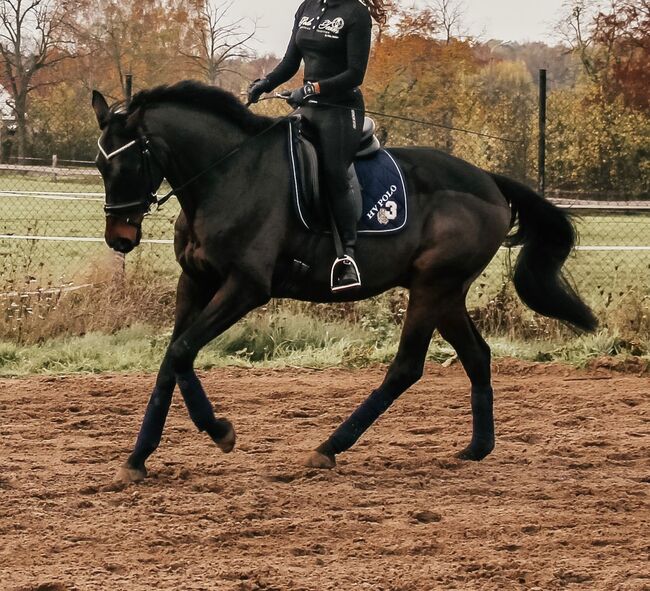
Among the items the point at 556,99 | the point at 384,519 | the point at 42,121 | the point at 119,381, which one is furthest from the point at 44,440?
the point at 556,99

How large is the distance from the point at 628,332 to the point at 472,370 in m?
4.09

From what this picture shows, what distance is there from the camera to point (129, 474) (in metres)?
6.14

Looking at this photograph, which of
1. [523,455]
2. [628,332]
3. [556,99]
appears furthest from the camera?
[556,99]

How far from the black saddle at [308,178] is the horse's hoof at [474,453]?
1.62m

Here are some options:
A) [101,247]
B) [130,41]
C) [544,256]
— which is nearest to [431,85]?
[130,41]

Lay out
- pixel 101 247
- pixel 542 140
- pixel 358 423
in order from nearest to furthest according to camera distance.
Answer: pixel 358 423, pixel 542 140, pixel 101 247

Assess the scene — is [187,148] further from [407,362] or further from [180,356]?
[407,362]

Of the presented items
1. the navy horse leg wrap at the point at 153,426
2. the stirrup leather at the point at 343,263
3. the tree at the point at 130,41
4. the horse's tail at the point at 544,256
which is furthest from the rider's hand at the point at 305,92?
the tree at the point at 130,41

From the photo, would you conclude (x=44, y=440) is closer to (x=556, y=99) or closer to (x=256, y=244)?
(x=256, y=244)

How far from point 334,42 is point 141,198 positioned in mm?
1487

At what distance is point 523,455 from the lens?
6977 millimetres

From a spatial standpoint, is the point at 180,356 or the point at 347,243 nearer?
the point at 180,356

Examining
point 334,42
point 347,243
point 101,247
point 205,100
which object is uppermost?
point 334,42

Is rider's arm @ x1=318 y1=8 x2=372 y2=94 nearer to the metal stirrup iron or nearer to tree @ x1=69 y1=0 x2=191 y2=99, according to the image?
the metal stirrup iron
